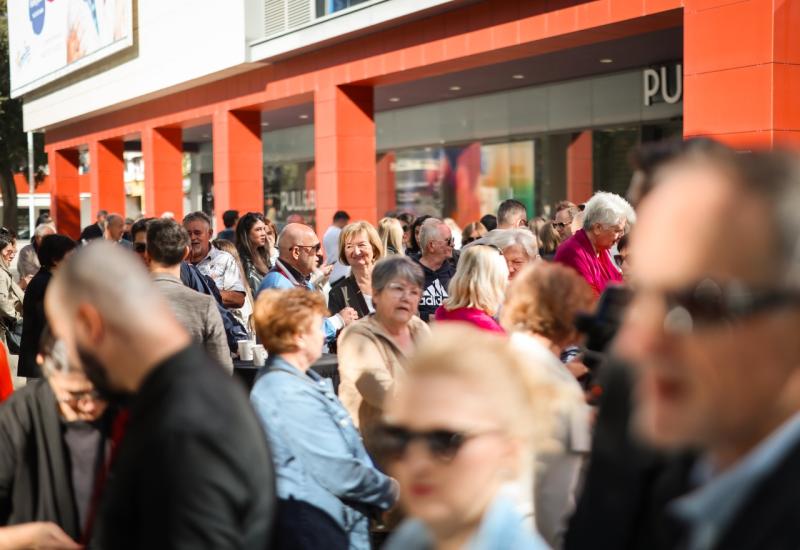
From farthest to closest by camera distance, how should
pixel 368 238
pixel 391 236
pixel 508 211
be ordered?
1. pixel 508 211
2. pixel 391 236
3. pixel 368 238

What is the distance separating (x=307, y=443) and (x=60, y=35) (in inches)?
1359

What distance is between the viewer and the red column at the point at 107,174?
120ft

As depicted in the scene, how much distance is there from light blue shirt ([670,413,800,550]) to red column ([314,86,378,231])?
18812 millimetres

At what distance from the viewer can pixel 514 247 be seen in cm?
757

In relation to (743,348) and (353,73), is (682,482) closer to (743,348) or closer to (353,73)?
(743,348)

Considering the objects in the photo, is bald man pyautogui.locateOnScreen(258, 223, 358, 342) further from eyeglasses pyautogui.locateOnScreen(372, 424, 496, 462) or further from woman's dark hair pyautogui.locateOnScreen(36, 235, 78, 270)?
eyeglasses pyautogui.locateOnScreen(372, 424, 496, 462)

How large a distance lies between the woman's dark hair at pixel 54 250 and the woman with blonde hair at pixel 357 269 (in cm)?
196

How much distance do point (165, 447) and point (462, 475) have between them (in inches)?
22.7

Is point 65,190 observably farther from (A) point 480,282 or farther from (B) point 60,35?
(A) point 480,282

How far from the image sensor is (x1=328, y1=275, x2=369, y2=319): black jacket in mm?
7973

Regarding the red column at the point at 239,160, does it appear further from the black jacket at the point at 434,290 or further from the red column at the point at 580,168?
the black jacket at the point at 434,290

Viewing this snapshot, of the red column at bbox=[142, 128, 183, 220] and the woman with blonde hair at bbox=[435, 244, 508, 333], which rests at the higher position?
the red column at bbox=[142, 128, 183, 220]

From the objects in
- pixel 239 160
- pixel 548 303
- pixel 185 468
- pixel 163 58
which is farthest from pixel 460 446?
pixel 163 58

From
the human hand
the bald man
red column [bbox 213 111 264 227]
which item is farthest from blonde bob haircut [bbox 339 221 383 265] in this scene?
red column [bbox 213 111 264 227]
